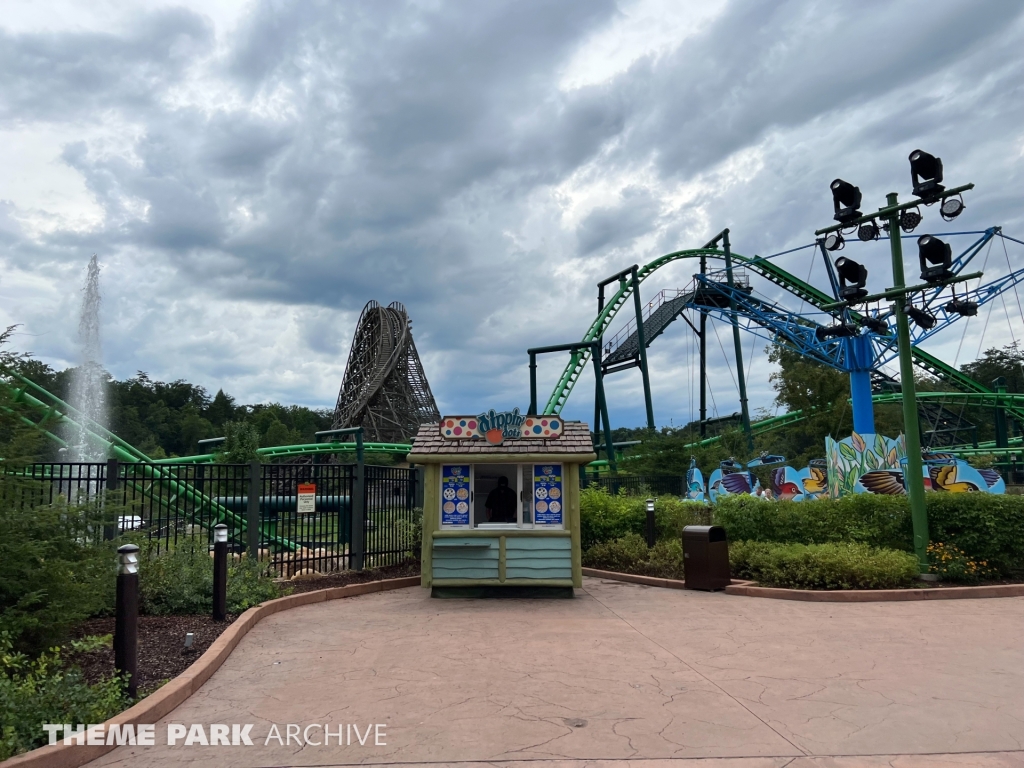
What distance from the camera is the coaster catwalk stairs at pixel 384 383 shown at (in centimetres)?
5541

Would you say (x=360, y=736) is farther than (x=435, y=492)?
No

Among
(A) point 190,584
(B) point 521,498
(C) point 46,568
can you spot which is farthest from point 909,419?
(C) point 46,568

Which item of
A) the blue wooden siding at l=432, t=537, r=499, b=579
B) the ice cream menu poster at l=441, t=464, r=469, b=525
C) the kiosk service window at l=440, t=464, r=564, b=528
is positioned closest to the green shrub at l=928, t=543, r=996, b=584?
the kiosk service window at l=440, t=464, r=564, b=528

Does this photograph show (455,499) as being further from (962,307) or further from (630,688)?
(962,307)

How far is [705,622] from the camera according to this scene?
28.2ft

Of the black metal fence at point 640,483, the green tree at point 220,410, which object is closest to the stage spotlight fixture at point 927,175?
the black metal fence at point 640,483

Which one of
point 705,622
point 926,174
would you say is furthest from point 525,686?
point 926,174

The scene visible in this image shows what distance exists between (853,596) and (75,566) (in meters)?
9.76

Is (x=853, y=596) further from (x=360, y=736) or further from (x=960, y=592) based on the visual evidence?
(x=360, y=736)

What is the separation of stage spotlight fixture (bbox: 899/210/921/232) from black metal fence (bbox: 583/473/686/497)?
10304 millimetres

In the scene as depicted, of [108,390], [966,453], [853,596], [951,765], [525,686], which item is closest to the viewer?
[951,765]

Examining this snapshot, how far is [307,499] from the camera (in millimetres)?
11234

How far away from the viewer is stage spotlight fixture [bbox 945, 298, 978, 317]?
1216cm

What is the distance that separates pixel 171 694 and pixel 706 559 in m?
8.26
